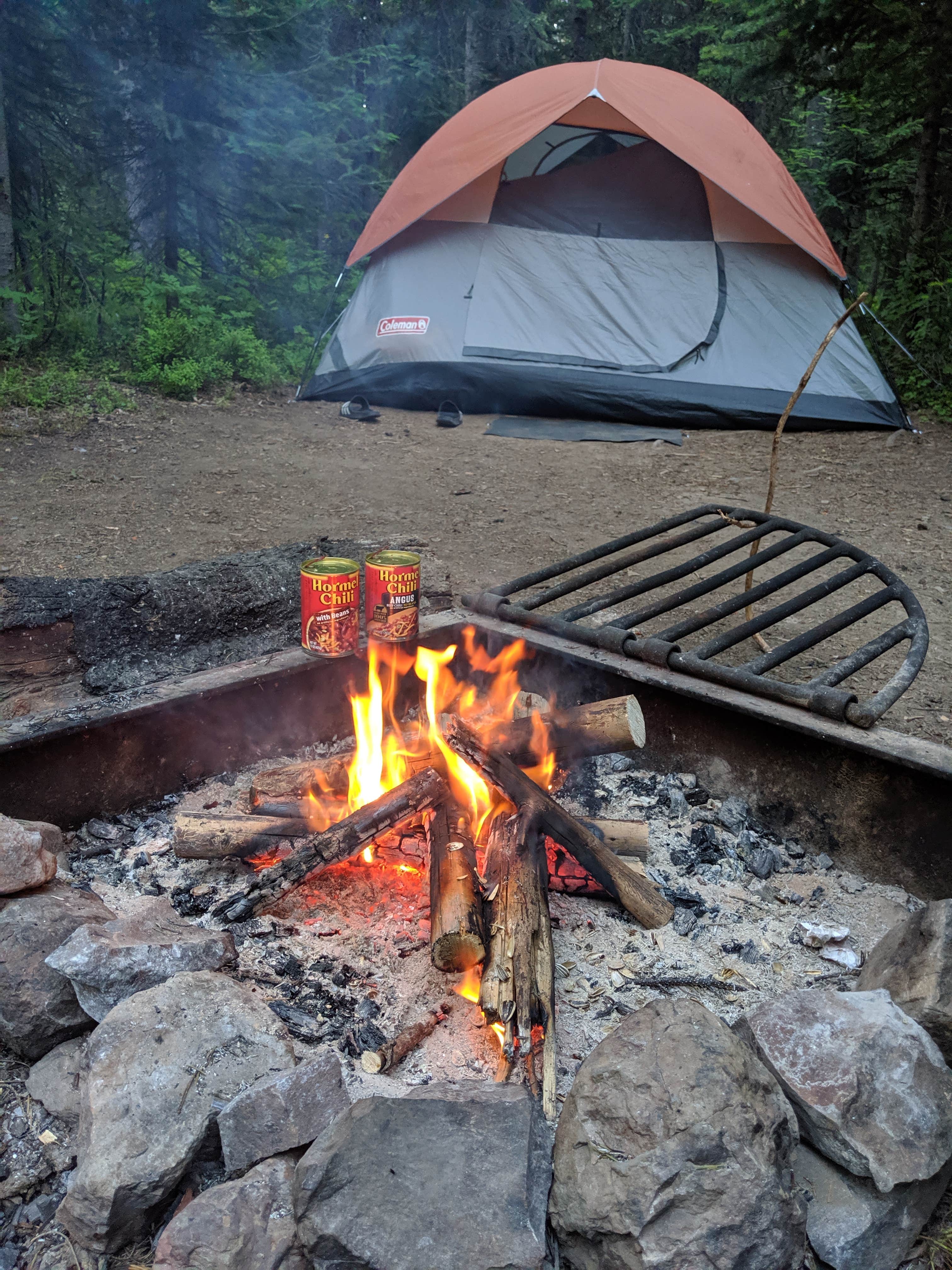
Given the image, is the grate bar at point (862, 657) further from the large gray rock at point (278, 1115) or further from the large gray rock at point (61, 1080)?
the large gray rock at point (61, 1080)

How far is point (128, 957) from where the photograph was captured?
1.76m

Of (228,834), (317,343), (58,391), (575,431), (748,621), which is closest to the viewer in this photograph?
(228,834)

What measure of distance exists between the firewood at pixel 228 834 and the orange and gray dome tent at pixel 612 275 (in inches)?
251

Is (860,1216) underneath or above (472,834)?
underneath

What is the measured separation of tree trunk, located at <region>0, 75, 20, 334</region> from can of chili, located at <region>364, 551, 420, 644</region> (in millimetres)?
6996

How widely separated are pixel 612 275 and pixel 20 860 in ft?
24.9

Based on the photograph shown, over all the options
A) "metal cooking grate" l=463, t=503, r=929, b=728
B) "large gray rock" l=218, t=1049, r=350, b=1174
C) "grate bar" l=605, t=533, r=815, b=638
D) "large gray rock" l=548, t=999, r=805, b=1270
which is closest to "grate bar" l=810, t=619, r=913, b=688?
"metal cooking grate" l=463, t=503, r=929, b=728

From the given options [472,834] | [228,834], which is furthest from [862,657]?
[228,834]

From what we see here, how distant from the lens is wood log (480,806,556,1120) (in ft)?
5.78

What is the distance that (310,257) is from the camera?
1155 cm

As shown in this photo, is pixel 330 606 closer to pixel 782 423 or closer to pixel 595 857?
pixel 595 857

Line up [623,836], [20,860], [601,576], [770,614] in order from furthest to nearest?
[601,576] → [770,614] → [623,836] → [20,860]

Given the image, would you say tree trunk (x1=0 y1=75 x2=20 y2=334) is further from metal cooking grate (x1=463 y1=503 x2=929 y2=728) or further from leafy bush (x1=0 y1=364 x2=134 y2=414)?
metal cooking grate (x1=463 y1=503 x2=929 y2=728)

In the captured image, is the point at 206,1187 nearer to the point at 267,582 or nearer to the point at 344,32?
the point at 267,582
